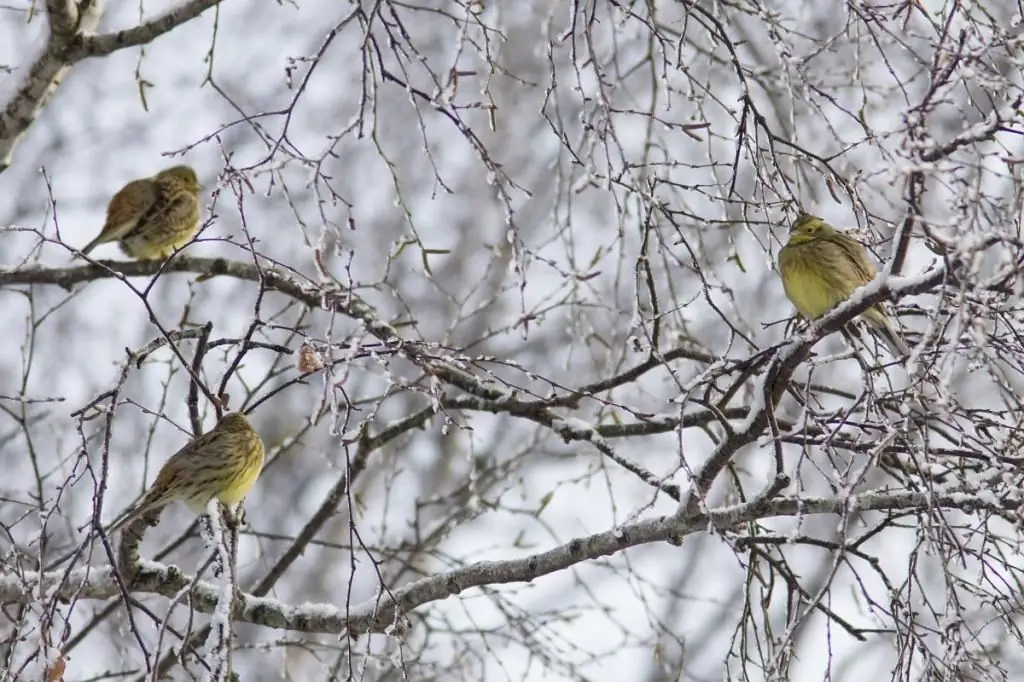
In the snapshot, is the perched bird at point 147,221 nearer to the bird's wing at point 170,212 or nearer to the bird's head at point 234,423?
the bird's wing at point 170,212

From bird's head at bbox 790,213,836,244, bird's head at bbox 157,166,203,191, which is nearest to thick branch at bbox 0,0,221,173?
bird's head at bbox 790,213,836,244

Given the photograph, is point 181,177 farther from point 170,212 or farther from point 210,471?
point 210,471

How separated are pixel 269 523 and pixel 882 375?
1123 centimetres

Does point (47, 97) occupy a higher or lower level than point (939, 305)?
higher

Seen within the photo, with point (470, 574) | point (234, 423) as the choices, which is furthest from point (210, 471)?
point (470, 574)

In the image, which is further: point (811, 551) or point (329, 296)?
point (811, 551)

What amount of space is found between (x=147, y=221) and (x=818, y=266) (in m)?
3.93

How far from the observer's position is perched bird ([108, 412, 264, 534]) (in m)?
4.25

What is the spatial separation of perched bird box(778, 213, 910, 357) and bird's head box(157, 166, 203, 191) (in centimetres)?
403

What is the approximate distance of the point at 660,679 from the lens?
1270 cm

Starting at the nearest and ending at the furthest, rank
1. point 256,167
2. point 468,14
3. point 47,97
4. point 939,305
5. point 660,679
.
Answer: point 939,305 → point 256,167 → point 468,14 → point 47,97 → point 660,679

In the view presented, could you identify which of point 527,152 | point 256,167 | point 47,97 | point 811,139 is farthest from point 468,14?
point 527,152

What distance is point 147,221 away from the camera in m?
6.78

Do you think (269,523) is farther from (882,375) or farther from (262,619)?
(882,375)
